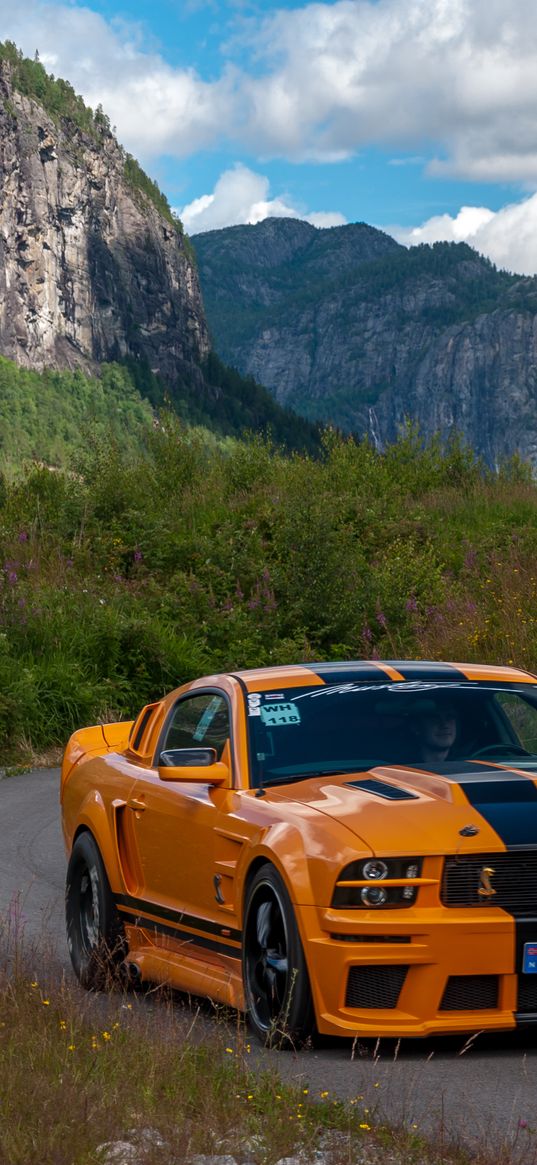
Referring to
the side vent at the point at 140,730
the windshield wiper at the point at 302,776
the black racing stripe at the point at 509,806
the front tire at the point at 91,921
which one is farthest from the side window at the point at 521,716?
the front tire at the point at 91,921

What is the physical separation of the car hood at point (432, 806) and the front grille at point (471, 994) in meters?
0.43

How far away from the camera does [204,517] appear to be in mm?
26266

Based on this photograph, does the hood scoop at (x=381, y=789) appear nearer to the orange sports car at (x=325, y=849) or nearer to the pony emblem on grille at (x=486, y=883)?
the orange sports car at (x=325, y=849)

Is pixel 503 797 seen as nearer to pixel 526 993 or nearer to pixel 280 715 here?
pixel 526 993

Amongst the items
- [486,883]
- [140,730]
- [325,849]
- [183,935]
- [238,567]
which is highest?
[238,567]

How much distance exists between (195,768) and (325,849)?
1.09 m

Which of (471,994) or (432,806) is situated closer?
(471,994)

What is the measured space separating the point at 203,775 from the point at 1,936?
164cm

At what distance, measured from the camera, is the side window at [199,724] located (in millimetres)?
6824

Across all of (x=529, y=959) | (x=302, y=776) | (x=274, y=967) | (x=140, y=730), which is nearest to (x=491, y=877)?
(x=529, y=959)

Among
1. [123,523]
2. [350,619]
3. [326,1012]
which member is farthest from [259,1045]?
[123,523]

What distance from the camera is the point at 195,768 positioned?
6422mm

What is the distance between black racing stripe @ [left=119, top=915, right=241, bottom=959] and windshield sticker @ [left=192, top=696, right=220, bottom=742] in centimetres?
82

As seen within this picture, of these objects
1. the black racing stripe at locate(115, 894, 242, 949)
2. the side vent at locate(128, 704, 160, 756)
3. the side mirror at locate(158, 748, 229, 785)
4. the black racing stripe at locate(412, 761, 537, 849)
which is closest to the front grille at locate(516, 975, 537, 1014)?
the black racing stripe at locate(412, 761, 537, 849)
